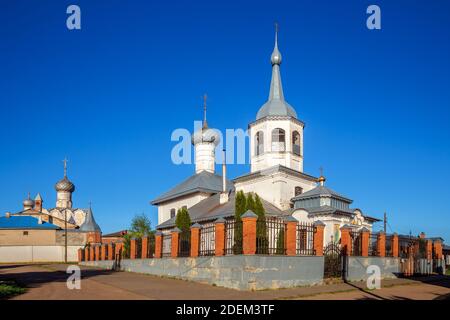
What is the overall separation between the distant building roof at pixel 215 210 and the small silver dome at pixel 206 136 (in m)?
8.14

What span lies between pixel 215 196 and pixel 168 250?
1284 centimetres

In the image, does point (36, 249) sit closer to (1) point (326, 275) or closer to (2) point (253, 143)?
(2) point (253, 143)

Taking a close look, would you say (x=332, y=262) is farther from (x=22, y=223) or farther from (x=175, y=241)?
(x=22, y=223)

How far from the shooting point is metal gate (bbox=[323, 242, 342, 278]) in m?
16.5

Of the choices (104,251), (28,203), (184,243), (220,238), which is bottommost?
(104,251)

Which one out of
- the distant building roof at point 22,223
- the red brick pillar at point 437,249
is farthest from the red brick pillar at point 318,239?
the distant building roof at point 22,223

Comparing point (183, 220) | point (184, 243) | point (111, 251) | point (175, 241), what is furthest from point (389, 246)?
point (111, 251)

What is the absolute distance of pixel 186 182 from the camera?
38281 millimetres

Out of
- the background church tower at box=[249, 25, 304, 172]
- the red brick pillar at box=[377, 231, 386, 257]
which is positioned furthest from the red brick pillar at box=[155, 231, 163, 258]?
the background church tower at box=[249, 25, 304, 172]

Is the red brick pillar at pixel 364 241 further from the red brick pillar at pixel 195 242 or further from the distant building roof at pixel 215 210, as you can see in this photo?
the distant building roof at pixel 215 210

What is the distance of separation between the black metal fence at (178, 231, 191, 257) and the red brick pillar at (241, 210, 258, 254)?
4.89 metres

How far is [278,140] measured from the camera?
29844mm

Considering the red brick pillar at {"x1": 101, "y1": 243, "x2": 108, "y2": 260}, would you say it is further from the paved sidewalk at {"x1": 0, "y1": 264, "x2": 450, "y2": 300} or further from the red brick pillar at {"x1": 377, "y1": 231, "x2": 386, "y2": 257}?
the red brick pillar at {"x1": 377, "y1": 231, "x2": 386, "y2": 257}

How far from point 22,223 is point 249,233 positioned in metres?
41.4
